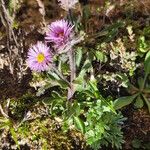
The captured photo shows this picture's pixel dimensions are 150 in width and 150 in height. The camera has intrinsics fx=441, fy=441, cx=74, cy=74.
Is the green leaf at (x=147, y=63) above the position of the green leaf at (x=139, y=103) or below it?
above

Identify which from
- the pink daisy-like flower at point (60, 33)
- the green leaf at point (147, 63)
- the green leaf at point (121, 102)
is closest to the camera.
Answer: the pink daisy-like flower at point (60, 33)

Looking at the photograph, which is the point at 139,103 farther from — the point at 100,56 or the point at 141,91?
Answer: the point at 100,56

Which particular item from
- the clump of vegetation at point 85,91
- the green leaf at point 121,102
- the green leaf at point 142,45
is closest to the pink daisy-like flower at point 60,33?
the clump of vegetation at point 85,91

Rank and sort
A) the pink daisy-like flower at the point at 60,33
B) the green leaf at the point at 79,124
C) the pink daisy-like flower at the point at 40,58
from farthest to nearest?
the green leaf at the point at 79,124 < the pink daisy-like flower at the point at 40,58 < the pink daisy-like flower at the point at 60,33

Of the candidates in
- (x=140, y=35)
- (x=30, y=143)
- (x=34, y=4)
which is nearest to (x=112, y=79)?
(x=140, y=35)

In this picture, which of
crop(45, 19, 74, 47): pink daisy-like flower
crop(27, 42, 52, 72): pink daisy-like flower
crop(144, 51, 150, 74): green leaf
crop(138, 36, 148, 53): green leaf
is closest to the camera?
crop(45, 19, 74, 47): pink daisy-like flower

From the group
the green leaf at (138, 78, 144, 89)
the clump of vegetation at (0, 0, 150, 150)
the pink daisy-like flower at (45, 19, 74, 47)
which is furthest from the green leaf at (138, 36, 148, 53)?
the pink daisy-like flower at (45, 19, 74, 47)

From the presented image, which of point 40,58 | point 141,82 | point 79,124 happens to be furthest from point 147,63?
point 40,58

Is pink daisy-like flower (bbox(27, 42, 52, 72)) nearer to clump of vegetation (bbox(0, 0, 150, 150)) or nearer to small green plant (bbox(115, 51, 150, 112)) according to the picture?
clump of vegetation (bbox(0, 0, 150, 150))

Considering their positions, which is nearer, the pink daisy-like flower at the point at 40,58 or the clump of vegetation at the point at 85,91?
the pink daisy-like flower at the point at 40,58

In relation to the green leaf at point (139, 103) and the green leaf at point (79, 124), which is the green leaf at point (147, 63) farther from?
the green leaf at point (79, 124)

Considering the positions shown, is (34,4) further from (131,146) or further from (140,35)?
(131,146)
